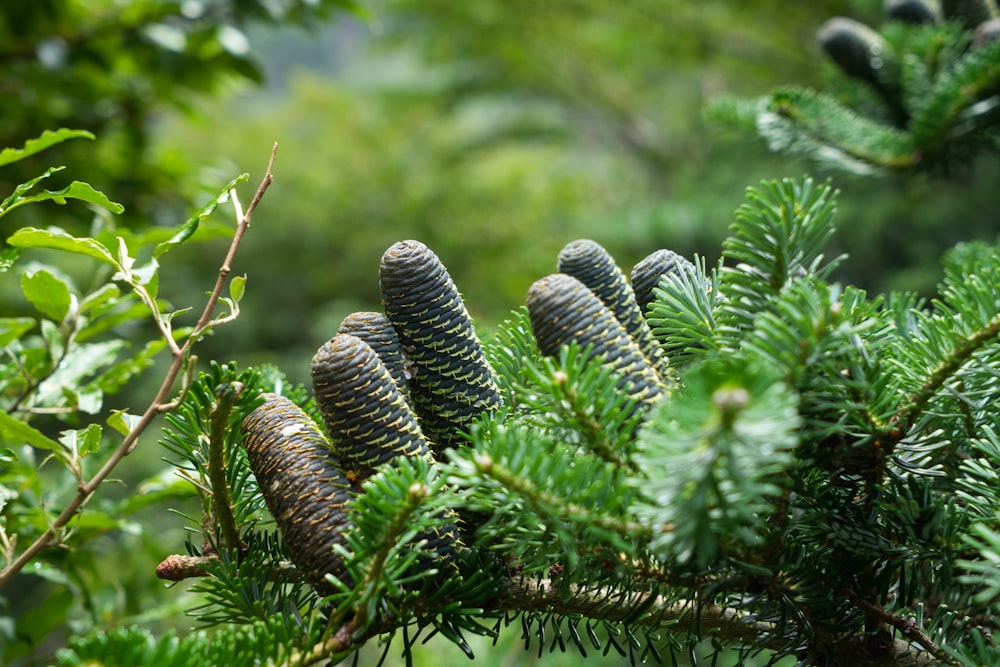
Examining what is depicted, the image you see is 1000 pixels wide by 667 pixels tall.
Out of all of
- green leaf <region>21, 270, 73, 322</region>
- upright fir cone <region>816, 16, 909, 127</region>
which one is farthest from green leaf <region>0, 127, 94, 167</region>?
upright fir cone <region>816, 16, 909, 127</region>

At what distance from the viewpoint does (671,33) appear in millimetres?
2488

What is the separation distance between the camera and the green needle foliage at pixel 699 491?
23cm

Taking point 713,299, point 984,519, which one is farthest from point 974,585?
point 713,299

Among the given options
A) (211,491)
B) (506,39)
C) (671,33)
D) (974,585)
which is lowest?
(974,585)

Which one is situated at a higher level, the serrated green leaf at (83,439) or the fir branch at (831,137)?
the fir branch at (831,137)

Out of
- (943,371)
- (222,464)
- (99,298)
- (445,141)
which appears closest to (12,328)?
(99,298)

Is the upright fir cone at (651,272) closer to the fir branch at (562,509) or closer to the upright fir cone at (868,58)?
the fir branch at (562,509)

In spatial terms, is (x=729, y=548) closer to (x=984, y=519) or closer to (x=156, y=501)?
(x=984, y=519)

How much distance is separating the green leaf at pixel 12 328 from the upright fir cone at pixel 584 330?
0.36 metres

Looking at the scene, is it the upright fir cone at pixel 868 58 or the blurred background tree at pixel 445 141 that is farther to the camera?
the blurred background tree at pixel 445 141

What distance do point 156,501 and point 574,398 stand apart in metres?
0.43

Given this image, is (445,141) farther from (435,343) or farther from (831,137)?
(435,343)

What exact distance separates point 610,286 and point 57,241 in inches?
10.4

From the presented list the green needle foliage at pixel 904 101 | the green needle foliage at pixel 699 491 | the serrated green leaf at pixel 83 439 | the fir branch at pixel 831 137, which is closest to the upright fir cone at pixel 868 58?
the green needle foliage at pixel 904 101
